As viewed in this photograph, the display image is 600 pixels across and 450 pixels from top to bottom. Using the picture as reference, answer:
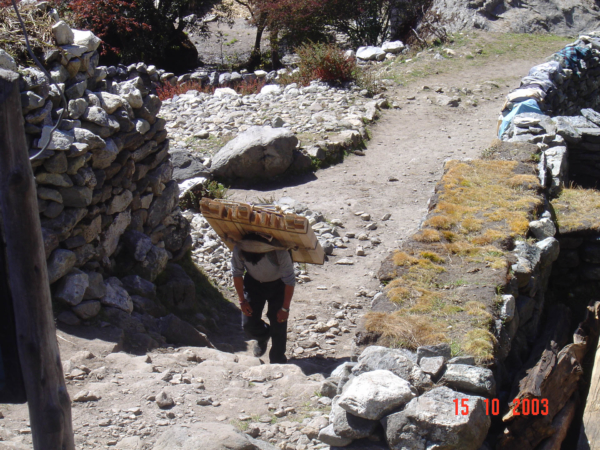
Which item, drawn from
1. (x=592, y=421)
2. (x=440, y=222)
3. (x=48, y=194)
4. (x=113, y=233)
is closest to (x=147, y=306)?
(x=113, y=233)

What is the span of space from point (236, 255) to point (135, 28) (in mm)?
15144

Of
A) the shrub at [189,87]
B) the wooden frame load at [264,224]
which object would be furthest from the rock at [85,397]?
the shrub at [189,87]

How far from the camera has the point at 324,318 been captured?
6.33 metres

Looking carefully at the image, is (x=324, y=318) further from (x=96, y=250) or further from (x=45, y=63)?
(x=45, y=63)

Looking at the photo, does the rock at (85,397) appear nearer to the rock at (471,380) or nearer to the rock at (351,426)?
the rock at (351,426)

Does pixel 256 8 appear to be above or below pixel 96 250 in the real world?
above

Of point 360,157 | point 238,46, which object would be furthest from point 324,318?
point 238,46

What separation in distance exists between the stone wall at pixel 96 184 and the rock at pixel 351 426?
2339mm

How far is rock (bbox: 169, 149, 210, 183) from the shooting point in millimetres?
9086

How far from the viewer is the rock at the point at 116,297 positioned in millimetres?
5129

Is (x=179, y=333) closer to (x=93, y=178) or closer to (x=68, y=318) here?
(x=68, y=318)

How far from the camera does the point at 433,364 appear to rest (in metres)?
3.27

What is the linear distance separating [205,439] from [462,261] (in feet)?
8.02

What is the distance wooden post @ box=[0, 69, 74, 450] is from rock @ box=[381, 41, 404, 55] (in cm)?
1575
